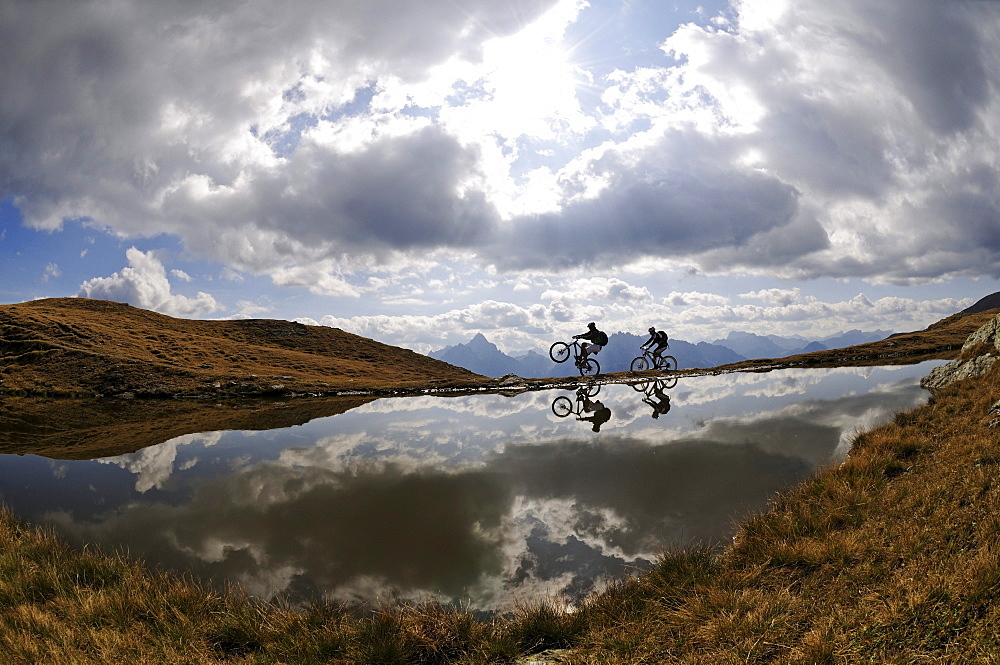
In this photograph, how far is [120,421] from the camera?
90.7ft

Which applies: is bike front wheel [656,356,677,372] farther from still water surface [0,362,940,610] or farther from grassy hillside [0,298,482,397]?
still water surface [0,362,940,610]

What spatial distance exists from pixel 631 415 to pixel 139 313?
310ft

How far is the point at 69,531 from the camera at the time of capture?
1047 cm

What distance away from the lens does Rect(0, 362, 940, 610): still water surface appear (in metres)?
8.02

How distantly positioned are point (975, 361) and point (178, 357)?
247ft

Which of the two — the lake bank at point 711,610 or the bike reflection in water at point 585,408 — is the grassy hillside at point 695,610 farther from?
the bike reflection in water at point 585,408

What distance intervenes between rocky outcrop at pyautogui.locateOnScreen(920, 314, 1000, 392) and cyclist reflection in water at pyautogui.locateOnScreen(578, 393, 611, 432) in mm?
14300

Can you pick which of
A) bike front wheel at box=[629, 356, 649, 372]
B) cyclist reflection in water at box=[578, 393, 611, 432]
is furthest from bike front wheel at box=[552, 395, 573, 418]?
bike front wheel at box=[629, 356, 649, 372]

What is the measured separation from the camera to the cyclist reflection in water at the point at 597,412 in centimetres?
1997

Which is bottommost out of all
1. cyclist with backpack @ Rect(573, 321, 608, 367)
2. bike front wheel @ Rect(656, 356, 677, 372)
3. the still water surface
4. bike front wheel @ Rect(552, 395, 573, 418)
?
the still water surface

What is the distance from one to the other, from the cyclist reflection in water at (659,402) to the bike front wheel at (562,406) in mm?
4294

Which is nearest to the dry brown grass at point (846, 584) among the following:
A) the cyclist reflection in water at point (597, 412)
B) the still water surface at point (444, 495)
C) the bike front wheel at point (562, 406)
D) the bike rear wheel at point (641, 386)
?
the still water surface at point (444, 495)

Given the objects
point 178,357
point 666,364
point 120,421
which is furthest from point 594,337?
point 178,357

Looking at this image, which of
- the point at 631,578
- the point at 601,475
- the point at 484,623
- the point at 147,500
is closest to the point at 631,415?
the point at 601,475
